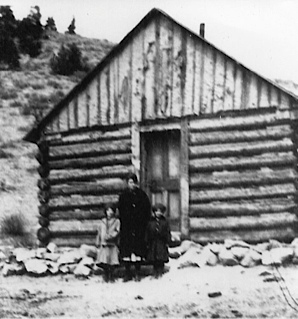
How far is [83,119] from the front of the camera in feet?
33.1

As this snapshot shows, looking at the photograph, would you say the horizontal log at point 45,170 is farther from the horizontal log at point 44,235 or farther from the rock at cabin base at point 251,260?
the rock at cabin base at point 251,260

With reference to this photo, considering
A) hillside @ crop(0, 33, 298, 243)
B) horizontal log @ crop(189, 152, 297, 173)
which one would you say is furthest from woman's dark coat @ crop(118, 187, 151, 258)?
hillside @ crop(0, 33, 298, 243)

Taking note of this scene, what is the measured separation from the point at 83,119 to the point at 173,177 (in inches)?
82.1

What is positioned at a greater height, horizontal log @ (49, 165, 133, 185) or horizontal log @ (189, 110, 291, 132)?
horizontal log @ (189, 110, 291, 132)

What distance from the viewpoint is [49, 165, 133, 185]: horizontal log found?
31.9 ft

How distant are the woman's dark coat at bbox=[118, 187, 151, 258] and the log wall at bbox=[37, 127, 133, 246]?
1596 millimetres

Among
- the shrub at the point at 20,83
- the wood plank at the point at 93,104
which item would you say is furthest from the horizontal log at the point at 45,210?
the shrub at the point at 20,83

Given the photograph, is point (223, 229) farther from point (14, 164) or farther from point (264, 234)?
point (14, 164)

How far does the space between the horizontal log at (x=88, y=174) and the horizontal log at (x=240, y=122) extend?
1.48m

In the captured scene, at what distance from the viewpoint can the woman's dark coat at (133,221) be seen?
7.92m

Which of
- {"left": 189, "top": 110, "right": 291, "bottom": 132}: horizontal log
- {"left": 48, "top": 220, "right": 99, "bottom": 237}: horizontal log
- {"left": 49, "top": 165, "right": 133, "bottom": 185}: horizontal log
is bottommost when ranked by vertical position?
{"left": 48, "top": 220, "right": 99, "bottom": 237}: horizontal log

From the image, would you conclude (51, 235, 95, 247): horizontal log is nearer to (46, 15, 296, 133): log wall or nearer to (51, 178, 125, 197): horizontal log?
(51, 178, 125, 197): horizontal log

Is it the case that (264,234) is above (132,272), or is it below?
above

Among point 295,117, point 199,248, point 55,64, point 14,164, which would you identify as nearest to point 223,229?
point 199,248
